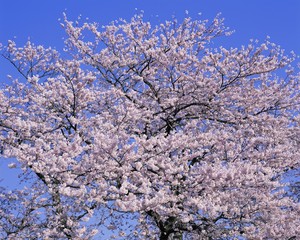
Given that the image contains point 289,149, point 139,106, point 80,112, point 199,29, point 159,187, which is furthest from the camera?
point 199,29

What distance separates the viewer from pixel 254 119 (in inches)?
561

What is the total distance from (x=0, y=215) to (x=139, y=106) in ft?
17.2

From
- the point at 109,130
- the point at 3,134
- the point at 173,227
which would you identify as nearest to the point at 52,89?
the point at 3,134

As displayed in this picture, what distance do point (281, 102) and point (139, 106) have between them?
508cm

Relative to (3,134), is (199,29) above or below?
above

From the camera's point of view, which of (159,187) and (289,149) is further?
(289,149)

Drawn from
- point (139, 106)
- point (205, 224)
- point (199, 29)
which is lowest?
point (205, 224)

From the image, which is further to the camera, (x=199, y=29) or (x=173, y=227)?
(x=199, y=29)

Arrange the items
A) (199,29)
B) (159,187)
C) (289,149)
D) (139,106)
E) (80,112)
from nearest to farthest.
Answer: (159,187), (80,112), (139,106), (289,149), (199,29)

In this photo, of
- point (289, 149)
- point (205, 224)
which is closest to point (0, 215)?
point (205, 224)

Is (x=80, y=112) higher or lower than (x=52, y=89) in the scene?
lower

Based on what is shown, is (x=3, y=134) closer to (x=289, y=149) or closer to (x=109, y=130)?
(x=109, y=130)

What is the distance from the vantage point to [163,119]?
13.6 meters

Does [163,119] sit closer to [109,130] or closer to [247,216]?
[109,130]
